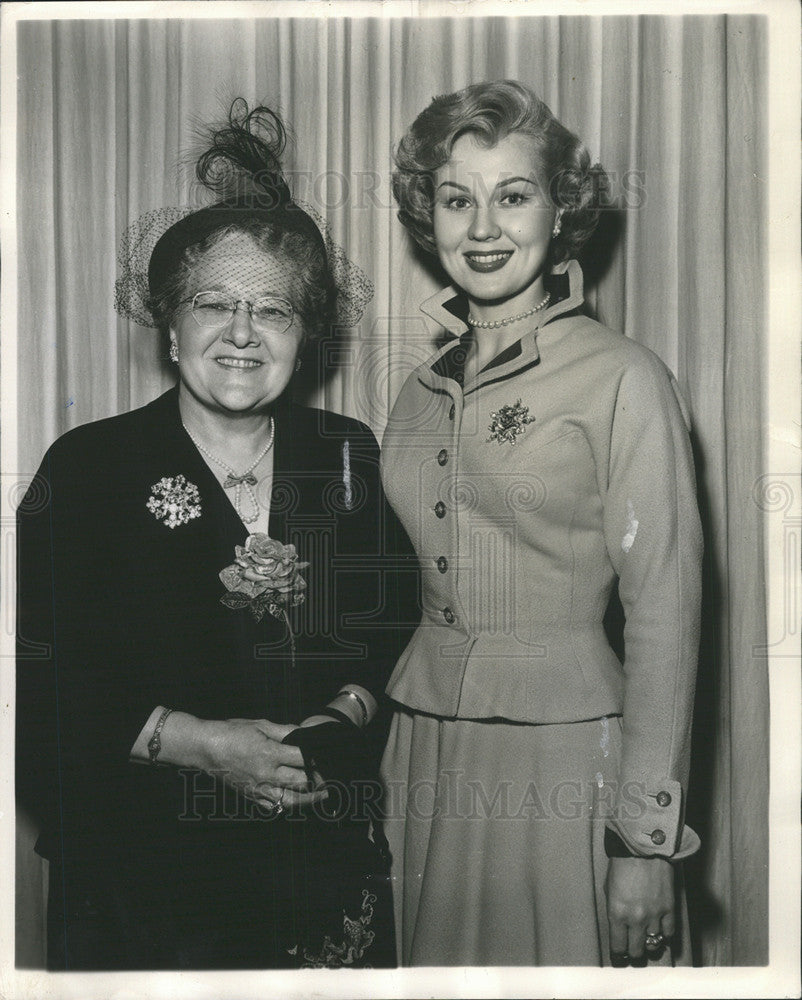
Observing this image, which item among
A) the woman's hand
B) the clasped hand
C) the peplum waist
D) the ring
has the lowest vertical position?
the woman's hand

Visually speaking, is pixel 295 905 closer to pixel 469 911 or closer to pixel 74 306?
pixel 469 911

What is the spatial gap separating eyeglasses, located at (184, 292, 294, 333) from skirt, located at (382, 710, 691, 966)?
74cm

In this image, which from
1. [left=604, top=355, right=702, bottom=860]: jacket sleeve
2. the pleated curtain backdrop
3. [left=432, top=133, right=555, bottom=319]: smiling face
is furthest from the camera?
the pleated curtain backdrop

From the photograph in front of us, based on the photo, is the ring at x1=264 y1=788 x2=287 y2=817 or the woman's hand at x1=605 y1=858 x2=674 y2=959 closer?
the woman's hand at x1=605 y1=858 x2=674 y2=959

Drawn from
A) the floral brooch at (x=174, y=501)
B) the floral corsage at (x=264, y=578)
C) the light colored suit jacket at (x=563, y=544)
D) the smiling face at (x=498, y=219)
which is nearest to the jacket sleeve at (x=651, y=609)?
the light colored suit jacket at (x=563, y=544)

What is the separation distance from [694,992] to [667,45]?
1751mm

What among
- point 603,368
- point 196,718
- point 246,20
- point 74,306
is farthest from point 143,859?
point 246,20

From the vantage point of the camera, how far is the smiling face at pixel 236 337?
173 cm

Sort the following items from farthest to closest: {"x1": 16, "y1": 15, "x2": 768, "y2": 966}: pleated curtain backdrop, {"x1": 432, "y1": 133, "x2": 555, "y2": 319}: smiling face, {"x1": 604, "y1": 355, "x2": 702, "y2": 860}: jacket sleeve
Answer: {"x1": 16, "y1": 15, "x2": 768, "y2": 966}: pleated curtain backdrop, {"x1": 432, "y1": 133, "x2": 555, "y2": 319}: smiling face, {"x1": 604, "y1": 355, "x2": 702, "y2": 860}: jacket sleeve

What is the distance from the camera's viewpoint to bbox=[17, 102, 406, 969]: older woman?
174 cm

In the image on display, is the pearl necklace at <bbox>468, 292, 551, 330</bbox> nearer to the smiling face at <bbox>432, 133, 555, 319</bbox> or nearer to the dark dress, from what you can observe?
the smiling face at <bbox>432, 133, 555, 319</bbox>

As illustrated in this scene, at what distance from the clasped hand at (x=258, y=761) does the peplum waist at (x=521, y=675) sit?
0.79ft

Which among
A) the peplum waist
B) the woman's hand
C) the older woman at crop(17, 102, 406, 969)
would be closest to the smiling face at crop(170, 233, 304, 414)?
the older woman at crop(17, 102, 406, 969)

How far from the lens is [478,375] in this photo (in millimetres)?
1720
